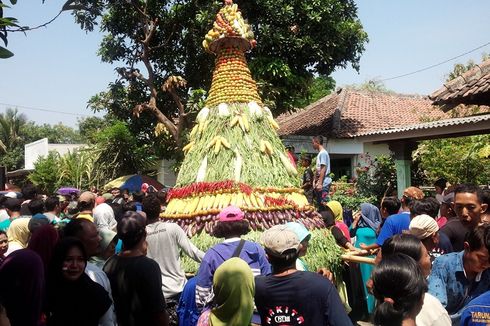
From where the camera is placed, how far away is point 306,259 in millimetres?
4629

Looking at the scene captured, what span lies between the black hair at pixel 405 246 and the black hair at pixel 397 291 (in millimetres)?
547

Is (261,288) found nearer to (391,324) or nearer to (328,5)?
(391,324)

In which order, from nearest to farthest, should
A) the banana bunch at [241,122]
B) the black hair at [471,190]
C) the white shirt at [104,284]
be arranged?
the white shirt at [104,284]
the black hair at [471,190]
the banana bunch at [241,122]

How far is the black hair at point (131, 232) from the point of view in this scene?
3385mm

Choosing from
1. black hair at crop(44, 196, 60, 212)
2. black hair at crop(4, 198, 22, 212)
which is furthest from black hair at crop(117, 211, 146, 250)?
black hair at crop(4, 198, 22, 212)

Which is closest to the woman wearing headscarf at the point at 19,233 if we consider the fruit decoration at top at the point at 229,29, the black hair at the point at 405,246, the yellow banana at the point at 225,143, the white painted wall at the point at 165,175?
the yellow banana at the point at 225,143

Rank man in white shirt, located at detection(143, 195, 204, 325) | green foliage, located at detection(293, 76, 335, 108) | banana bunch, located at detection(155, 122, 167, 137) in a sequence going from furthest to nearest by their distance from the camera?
green foliage, located at detection(293, 76, 335, 108) < banana bunch, located at detection(155, 122, 167, 137) < man in white shirt, located at detection(143, 195, 204, 325)

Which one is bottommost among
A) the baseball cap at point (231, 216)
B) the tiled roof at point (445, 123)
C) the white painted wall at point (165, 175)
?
the baseball cap at point (231, 216)

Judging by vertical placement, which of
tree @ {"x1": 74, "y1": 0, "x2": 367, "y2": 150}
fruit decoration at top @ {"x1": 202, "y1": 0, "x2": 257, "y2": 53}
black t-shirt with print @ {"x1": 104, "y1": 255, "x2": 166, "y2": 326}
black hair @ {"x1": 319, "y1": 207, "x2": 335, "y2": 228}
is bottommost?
black t-shirt with print @ {"x1": 104, "y1": 255, "x2": 166, "y2": 326}

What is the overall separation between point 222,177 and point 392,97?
1991 cm

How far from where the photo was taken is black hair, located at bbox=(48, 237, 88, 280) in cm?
285

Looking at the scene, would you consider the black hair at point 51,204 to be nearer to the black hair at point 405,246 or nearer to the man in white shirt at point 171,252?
the man in white shirt at point 171,252

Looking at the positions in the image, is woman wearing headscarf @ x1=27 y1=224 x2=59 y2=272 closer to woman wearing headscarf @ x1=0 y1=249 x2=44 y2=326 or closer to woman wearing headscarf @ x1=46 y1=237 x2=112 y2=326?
woman wearing headscarf @ x1=46 y1=237 x2=112 y2=326

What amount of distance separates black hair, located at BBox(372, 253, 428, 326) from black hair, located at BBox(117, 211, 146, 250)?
1.79m
